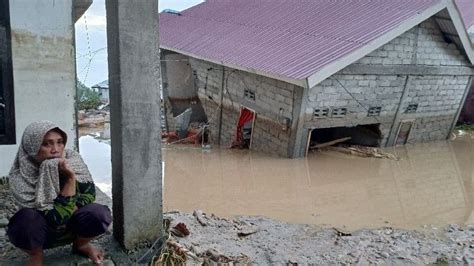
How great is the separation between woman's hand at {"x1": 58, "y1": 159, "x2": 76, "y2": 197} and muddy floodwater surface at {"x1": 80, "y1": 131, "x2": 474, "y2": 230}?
13.2ft

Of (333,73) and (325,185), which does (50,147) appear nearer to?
(325,185)

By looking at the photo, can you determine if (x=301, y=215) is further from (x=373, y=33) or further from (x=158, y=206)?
(x=373, y=33)

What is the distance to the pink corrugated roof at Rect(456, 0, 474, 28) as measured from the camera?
53.5ft

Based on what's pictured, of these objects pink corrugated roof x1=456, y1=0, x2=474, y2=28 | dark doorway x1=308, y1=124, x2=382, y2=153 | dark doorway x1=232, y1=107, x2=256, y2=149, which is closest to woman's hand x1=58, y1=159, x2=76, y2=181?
dark doorway x1=308, y1=124, x2=382, y2=153

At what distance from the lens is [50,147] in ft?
8.59

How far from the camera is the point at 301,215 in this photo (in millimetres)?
6586

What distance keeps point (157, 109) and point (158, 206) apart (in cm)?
73

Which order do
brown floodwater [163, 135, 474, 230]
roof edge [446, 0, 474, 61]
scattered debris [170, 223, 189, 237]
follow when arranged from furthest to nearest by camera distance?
roof edge [446, 0, 474, 61] → brown floodwater [163, 135, 474, 230] → scattered debris [170, 223, 189, 237]

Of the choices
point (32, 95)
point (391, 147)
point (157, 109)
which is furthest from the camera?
point (391, 147)

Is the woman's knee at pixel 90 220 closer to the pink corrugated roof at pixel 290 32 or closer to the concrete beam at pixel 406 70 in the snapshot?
the pink corrugated roof at pixel 290 32

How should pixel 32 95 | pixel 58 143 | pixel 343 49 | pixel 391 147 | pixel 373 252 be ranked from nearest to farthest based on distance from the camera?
pixel 58 143 < pixel 373 252 < pixel 32 95 < pixel 343 49 < pixel 391 147

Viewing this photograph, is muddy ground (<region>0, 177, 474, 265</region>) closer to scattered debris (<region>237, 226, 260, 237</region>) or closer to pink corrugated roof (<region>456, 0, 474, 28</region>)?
scattered debris (<region>237, 226, 260, 237</region>)

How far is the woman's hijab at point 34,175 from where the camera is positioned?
8.45ft

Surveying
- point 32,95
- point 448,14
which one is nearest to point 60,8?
point 32,95
